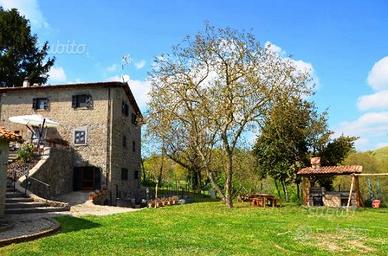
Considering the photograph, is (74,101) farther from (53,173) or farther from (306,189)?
(306,189)

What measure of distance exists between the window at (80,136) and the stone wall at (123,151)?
2.15m

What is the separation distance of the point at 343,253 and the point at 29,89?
27.1 metres

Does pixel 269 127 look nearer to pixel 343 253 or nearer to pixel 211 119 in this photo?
pixel 211 119

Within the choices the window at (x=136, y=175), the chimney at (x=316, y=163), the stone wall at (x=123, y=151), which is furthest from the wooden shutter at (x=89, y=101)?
the chimney at (x=316, y=163)

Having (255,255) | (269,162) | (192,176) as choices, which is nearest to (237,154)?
(269,162)

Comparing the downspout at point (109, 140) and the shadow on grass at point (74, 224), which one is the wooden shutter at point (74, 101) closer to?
the downspout at point (109, 140)

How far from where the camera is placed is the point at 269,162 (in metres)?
33.3

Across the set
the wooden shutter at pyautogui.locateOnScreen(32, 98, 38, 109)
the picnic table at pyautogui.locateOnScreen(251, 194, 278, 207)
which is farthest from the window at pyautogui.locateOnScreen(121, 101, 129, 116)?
the picnic table at pyautogui.locateOnScreen(251, 194, 278, 207)

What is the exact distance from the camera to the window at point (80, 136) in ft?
97.8

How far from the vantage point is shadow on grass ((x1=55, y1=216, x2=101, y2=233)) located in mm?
13491

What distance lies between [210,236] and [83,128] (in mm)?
19470

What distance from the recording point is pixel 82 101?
Answer: 3023cm

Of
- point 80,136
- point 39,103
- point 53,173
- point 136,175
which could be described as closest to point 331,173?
point 136,175

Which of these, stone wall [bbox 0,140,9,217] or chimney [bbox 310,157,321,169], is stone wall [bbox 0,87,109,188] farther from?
chimney [bbox 310,157,321,169]
